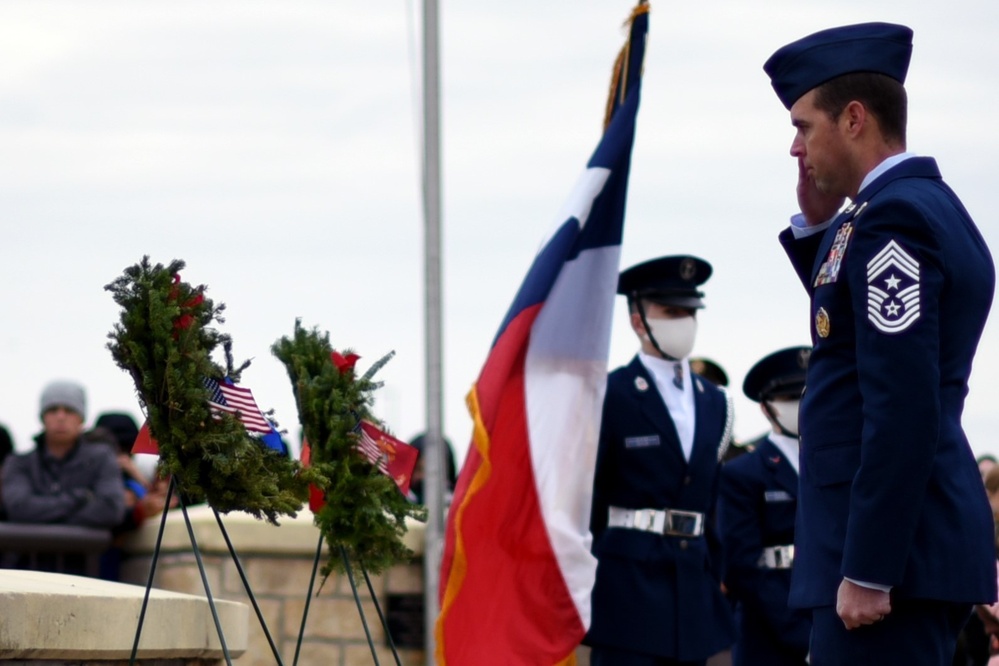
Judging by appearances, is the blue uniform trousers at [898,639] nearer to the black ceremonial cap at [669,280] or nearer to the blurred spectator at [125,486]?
the black ceremonial cap at [669,280]

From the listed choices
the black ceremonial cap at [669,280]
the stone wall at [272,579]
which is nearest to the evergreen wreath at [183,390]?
the black ceremonial cap at [669,280]

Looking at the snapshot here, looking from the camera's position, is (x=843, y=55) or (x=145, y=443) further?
(x=145, y=443)

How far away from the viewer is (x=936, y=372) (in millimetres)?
3438

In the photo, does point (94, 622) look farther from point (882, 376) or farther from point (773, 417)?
point (773, 417)

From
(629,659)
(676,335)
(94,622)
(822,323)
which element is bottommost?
(629,659)

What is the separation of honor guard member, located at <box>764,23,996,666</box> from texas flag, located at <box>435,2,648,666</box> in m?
2.72

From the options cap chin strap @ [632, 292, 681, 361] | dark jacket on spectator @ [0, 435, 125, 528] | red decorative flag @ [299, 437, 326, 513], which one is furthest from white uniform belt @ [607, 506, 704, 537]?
dark jacket on spectator @ [0, 435, 125, 528]

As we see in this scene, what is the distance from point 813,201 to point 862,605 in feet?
3.38

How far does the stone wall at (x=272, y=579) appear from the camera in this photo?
873cm

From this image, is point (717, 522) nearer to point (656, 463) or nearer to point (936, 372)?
point (656, 463)

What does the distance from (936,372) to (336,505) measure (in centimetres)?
209

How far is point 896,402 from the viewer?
3.41 meters

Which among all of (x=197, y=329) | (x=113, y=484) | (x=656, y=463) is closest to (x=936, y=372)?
(x=197, y=329)

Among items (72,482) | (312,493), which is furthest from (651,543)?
(72,482)
